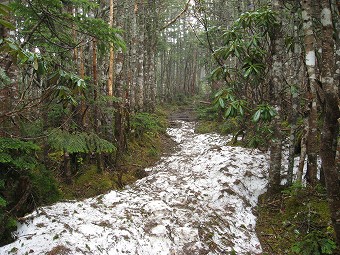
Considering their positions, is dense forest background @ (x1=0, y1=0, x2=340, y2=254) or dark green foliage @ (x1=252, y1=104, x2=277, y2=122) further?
dark green foliage @ (x1=252, y1=104, x2=277, y2=122)

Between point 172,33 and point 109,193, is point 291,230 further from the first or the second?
point 172,33

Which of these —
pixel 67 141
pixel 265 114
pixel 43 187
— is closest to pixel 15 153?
pixel 67 141

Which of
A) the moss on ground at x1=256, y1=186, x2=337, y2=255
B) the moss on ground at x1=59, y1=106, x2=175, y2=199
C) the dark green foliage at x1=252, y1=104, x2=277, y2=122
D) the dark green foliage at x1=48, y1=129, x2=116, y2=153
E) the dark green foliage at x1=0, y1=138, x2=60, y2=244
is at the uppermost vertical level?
the dark green foliage at x1=252, y1=104, x2=277, y2=122

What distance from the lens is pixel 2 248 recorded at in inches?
143

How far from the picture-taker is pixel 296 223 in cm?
515

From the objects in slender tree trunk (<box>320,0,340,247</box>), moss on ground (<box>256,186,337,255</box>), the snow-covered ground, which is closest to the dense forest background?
slender tree trunk (<box>320,0,340,247</box>)

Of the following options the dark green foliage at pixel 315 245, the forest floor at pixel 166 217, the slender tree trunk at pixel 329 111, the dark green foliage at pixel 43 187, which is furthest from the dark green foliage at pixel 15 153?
the dark green foliage at pixel 315 245

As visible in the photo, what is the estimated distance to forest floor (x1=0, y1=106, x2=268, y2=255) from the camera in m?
4.03

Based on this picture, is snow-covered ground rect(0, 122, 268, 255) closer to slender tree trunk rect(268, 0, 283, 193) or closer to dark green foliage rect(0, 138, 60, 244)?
dark green foliage rect(0, 138, 60, 244)

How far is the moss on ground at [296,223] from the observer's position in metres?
4.33

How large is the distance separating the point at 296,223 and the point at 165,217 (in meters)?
2.55

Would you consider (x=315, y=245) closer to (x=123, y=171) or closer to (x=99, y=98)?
(x=123, y=171)

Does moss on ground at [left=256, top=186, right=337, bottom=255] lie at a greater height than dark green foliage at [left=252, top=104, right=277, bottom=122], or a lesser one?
lesser

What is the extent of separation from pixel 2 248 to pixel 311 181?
19.0 ft
